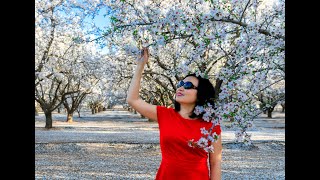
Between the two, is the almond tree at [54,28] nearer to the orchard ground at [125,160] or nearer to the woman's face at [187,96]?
the orchard ground at [125,160]

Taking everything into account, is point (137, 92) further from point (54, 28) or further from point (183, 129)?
point (54, 28)

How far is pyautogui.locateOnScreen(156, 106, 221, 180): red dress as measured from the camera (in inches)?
97.9

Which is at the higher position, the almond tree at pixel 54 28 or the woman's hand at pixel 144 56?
the almond tree at pixel 54 28

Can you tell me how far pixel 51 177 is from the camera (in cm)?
780

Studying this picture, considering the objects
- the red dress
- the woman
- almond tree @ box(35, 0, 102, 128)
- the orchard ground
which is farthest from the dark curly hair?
almond tree @ box(35, 0, 102, 128)

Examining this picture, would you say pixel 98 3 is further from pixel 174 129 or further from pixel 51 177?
pixel 174 129

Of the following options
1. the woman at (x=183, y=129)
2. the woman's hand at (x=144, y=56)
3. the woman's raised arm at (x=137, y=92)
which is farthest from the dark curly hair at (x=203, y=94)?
the woman's hand at (x=144, y=56)

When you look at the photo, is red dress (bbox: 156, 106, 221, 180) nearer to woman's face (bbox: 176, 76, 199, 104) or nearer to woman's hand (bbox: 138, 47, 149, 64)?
woman's face (bbox: 176, 76, 199, 104)

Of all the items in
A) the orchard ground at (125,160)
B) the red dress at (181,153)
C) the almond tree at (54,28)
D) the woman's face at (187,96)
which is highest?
the almond tree at (54,28)

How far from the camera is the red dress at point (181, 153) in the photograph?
2486 millimetres

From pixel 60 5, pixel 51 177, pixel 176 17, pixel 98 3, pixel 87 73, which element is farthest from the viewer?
pixel 87 73

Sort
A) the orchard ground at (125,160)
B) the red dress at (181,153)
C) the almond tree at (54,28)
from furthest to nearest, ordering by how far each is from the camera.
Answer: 1. the almond tree at (54,28)
2. the orchard ground at (125,160)
3. the red dress at (181,153)
